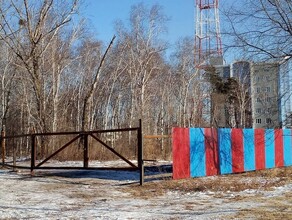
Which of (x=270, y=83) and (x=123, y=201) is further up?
(x=270, y=83)

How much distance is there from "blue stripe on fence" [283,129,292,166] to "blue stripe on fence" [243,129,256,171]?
2.94m

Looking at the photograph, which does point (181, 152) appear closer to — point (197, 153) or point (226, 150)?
point (197, 153)

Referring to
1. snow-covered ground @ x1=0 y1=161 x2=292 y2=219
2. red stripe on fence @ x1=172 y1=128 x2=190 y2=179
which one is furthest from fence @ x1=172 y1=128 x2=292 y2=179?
snow-covered ground @ x1=0 y1=161 x2=292 y2=219

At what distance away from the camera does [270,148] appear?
17.8 meters

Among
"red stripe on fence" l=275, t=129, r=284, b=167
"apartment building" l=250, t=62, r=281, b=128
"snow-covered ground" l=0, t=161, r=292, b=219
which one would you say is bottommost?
"snow-covered ground" l=0, t=161, r=292, b=219

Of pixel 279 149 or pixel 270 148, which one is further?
pixel 279 149

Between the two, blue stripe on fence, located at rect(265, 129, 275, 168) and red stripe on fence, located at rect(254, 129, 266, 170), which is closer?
red stripe on fence, located at rect(254, 129, 266, 170)

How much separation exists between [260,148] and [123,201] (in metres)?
9.49

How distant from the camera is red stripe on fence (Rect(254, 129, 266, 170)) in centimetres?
1683

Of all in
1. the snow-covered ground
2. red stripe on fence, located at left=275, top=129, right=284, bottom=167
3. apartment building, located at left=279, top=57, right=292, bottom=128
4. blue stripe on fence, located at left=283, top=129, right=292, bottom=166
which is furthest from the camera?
blue stripe on fence, located at left=283, top=129, right=292, bottom=166

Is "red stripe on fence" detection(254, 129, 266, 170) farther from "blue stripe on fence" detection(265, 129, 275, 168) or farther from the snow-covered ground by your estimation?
the snow-covered ground

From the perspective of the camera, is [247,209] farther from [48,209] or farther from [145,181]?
[145,181]

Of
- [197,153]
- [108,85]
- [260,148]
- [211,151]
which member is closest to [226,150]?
[211,151]

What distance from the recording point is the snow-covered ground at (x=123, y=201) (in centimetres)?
754
